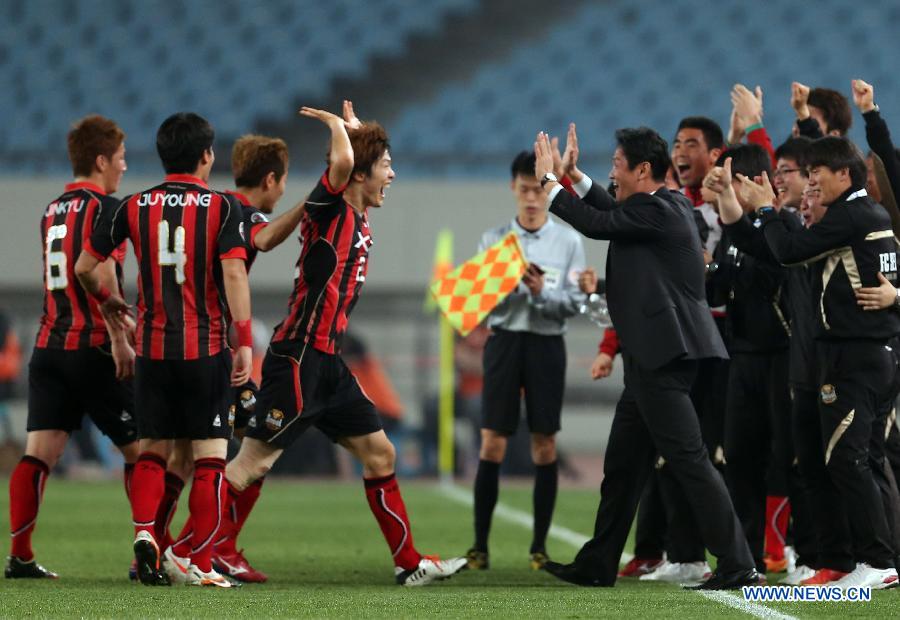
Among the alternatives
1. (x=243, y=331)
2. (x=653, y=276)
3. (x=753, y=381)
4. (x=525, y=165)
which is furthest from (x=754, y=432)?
(x=243, y=331)

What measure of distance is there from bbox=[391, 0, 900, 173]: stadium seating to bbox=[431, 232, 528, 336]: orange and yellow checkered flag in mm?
8975

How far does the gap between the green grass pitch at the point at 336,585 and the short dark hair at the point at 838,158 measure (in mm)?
1583

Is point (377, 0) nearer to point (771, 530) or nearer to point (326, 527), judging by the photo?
point (326, 527)

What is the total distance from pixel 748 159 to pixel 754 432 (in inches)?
47.5

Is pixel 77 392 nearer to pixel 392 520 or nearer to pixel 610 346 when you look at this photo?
pixel 392 520

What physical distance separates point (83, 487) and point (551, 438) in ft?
22.1

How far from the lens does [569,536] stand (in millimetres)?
8305

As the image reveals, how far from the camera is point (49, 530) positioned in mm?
8398

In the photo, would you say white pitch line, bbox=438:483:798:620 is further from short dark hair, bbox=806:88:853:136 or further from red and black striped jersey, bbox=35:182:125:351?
red and black striped jersey, bbox=35:182:125:351

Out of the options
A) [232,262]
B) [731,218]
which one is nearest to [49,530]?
[232,262]

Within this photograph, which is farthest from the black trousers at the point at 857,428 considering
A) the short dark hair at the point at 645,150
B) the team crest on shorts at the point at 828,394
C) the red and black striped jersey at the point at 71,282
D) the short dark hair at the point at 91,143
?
the short dark hair at the point at 91,143

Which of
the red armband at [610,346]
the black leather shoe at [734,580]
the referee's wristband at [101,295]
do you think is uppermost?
the referee's wristband at [101,295]

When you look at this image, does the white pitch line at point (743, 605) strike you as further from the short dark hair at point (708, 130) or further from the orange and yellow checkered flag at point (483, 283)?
the short dark hair at point (708, 130)

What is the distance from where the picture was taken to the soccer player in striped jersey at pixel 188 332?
542 cm
